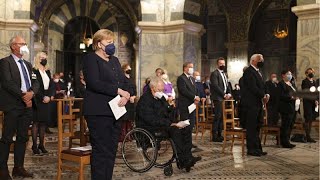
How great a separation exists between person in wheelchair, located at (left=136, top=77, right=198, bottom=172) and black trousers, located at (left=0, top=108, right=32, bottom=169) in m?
1.48

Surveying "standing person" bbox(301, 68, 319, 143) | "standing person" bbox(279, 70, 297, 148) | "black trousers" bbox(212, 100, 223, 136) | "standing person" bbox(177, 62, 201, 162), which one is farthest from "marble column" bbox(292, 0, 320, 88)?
"standing person" bbox(177, 62, 201, 162)

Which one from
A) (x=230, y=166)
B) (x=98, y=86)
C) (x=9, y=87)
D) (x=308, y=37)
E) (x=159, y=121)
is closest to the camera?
(x=98, y=86)

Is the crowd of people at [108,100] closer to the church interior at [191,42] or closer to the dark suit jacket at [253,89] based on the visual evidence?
the dark suit jacket at [253,89]

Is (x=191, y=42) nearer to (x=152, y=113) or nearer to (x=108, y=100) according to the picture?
(x=152, y=113)

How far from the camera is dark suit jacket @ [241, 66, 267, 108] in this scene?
7.13 m

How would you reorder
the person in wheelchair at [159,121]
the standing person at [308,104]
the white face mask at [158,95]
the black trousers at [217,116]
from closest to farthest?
the person in wheelchair at [159,121] < the white face mask at [158,95] < the standing person at [308,104] < the black trousers at [217,116]

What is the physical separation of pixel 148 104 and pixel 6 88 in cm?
182

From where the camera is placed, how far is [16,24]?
11461 millimetres

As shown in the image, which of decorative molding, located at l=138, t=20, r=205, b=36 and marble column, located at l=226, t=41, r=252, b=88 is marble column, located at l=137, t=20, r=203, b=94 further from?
marble column, located at l=226, t=41, r=252, b=88

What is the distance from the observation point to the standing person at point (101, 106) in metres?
3.68

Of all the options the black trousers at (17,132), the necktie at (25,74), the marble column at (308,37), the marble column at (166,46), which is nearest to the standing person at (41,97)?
the necktie at (25,74)

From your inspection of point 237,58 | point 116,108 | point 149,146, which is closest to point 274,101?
point 149,146

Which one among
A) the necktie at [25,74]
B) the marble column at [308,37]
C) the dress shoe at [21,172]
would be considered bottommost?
the dress shoe at [21,172]

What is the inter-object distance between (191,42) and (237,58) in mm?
6384
